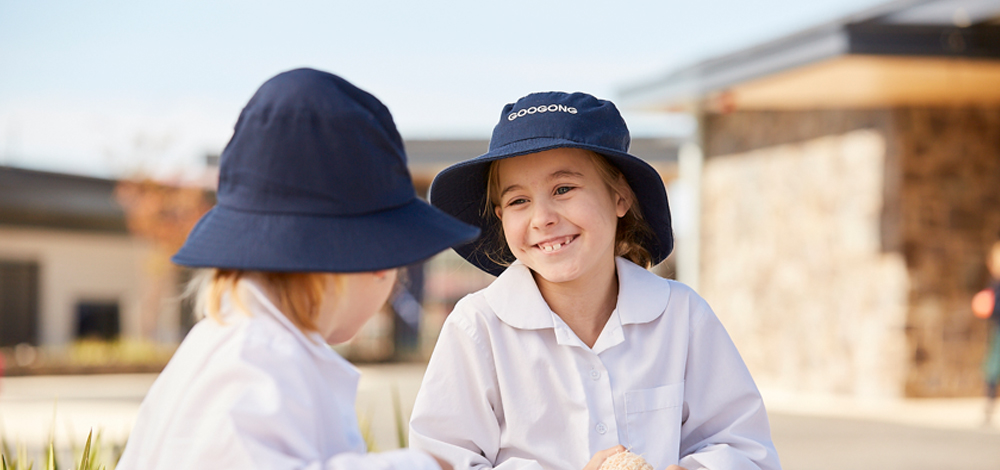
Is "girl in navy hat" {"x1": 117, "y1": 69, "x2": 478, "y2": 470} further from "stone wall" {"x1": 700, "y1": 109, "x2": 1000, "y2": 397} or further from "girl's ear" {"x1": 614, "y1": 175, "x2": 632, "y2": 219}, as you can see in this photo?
"stone wall" {"x1": 700, "y1": 109, "x2": 1000, "y2": 397}

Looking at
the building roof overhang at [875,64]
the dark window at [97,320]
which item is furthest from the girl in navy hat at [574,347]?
the dark window at [97,320]

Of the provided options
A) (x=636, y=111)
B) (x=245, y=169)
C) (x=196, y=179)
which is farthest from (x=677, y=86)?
(x=196, y=179)

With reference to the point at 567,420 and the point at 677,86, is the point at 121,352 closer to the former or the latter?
the point at 677,86

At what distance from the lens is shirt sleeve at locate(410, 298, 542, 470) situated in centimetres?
192

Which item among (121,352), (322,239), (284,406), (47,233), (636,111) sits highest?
(636,111)

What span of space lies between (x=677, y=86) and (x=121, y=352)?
32.8 ft

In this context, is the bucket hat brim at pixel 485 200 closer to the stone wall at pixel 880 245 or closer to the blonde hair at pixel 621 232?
the blonde hair at pixel 621 232

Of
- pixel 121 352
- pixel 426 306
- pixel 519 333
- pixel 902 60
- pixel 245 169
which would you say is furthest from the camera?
pixel 426 306

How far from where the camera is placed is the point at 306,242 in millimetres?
1272

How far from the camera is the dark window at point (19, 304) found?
746 inches

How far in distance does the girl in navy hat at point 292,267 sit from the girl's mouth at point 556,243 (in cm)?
73

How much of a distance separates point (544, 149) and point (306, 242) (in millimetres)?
830

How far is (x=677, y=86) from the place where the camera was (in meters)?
10.7

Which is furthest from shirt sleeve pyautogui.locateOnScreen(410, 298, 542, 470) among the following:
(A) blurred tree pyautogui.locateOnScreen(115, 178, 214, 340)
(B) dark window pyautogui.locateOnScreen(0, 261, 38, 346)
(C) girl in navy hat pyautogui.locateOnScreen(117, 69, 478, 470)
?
(B) dark window pyautogui.locateOnScreen(0, 261, 38, 346)
